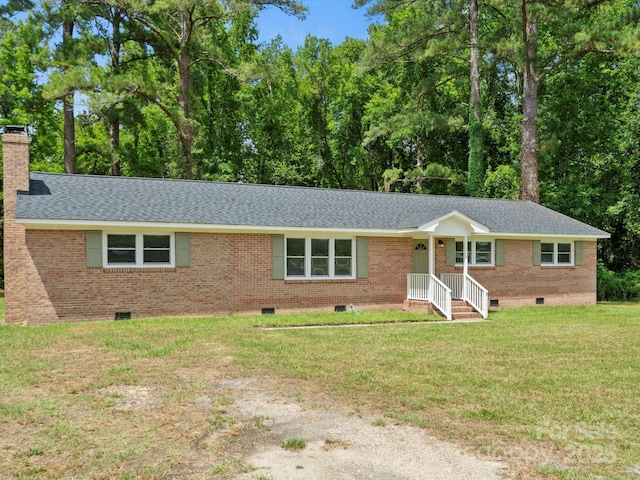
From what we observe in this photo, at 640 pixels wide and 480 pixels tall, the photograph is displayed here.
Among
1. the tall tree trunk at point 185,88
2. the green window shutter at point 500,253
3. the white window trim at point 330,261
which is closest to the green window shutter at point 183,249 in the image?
the white window trim at point 330,261

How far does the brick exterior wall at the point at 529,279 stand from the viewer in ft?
63.3

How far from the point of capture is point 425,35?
93.6 feet

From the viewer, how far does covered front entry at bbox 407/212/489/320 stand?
55.6 feet

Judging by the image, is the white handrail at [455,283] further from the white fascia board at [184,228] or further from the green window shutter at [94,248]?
the green window shutter at [94,248]

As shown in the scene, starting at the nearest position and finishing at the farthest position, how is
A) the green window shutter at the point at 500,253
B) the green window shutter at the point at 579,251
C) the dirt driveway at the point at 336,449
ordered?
the dirt driveway at the point at 336,449 → the green window shutter at the point at 500,253 → the green window shutter at the point at 579,251

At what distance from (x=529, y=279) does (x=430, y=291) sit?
5073 millimetres

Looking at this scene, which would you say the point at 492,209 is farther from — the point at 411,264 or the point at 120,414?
the point at 120,414

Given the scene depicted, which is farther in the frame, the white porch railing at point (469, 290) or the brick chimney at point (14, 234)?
the white porch railing at point (469, 290)

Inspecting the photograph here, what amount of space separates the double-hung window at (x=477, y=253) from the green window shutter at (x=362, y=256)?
374 cm

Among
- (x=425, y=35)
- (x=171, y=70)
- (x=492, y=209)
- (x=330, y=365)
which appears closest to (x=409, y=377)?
(x=330, y=365)

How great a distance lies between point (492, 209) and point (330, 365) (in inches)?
578

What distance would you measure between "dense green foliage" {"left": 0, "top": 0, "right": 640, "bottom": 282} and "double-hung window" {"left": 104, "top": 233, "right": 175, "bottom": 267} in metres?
11.7

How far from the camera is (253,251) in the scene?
53.5ft

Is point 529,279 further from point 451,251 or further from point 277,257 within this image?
point 277,257
